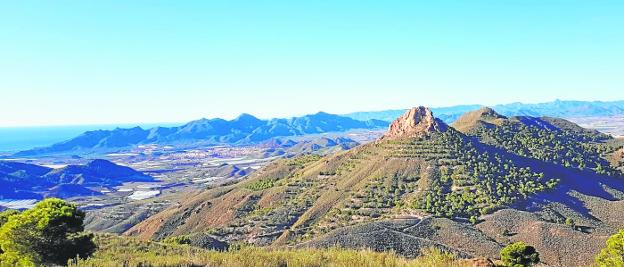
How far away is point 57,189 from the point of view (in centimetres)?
18588

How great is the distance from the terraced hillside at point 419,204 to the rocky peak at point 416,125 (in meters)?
0.31

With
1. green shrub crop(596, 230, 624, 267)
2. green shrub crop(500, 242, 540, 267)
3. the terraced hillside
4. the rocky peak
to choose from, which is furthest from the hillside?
green shrub crop(596, 230, 624, 267)

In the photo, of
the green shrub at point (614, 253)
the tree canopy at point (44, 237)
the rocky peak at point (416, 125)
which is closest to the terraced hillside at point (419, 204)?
the rocky peak at point (416, 125)

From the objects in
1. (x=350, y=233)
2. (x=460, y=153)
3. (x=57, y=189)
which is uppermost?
(x=460, y=153)

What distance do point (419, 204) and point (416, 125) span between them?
35.2m

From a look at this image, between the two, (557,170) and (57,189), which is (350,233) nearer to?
(557,170)

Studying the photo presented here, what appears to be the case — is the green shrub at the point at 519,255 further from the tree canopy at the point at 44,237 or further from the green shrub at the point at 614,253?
the tree canopy at the point at 44,237

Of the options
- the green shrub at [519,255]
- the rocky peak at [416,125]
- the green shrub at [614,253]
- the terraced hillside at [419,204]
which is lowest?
the terraced hillside at [419,204]

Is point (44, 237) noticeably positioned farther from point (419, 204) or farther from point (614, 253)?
point (419, 204)

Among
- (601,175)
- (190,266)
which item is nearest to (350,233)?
(190,266)

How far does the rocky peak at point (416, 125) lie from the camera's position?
96.0 metres

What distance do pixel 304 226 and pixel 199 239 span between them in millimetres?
13797

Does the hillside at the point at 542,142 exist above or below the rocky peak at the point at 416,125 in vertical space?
below

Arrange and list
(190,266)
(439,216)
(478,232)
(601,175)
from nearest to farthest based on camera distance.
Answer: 1. (190,266)
2. (478,232)
3. (439,216)
4. (601,175)
